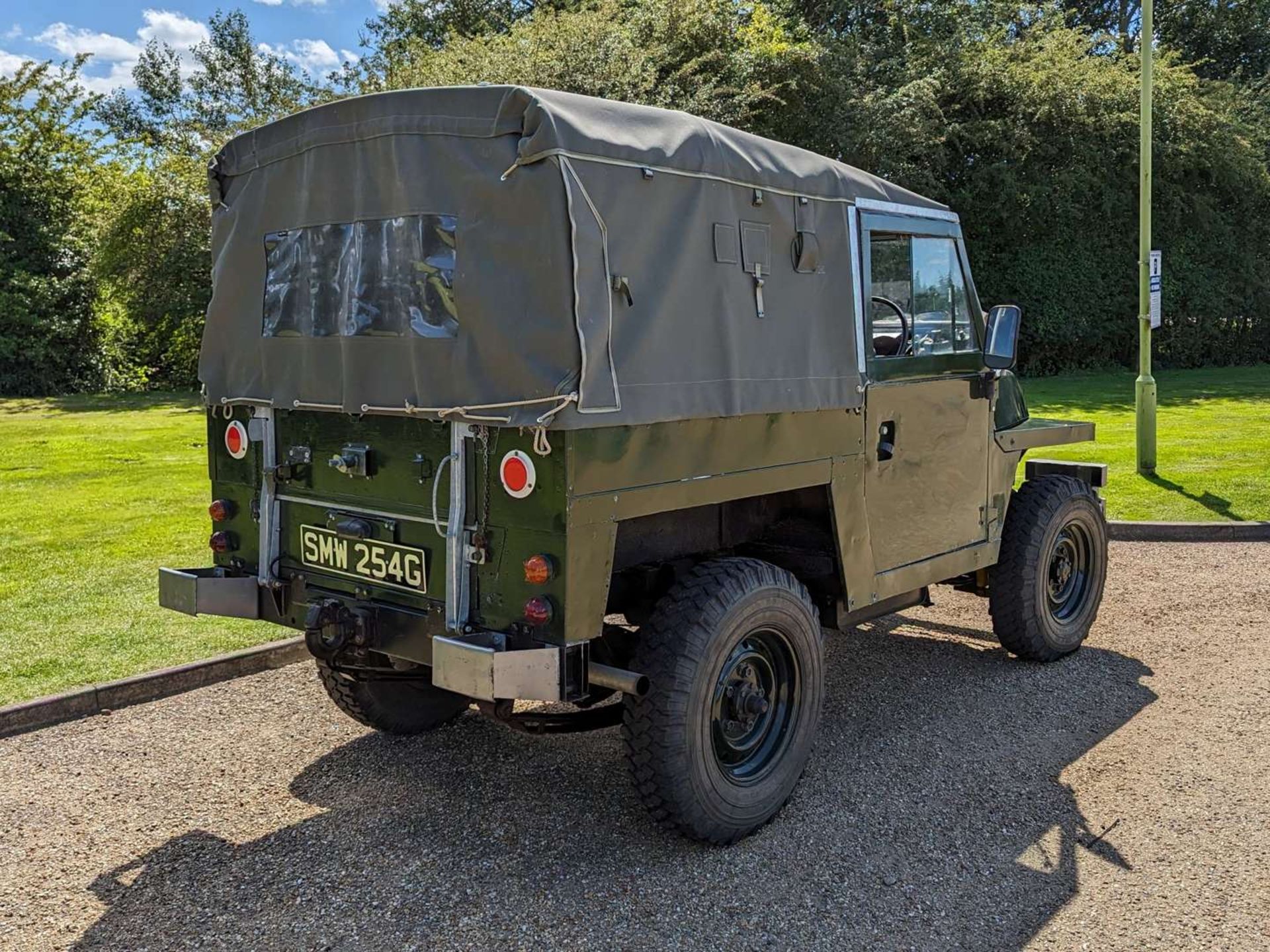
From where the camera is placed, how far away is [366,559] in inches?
157

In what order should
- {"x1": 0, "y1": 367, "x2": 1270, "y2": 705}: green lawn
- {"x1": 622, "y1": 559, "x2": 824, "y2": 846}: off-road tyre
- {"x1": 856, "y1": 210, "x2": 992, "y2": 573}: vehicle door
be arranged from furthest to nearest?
{"x1": 0, "y1": 367, "x2": 1270, "y2": 705}: green lawn < {"x1": 856, "y1": 210, "x2": 992, "y2": 573}: vehicle door < {"x1": 622, "y1": 559, "x2": 824, "y2": 846}: off-road tyre

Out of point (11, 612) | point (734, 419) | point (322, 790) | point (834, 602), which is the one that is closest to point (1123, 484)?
point (834, 602)

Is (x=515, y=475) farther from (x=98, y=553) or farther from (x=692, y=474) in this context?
(x=98, y=553)

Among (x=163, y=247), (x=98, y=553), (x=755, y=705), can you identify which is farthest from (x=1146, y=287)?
(x=163, y=247)

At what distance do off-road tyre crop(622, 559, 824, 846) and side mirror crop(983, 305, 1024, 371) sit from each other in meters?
1.82

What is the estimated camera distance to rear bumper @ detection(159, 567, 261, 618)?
420 cm

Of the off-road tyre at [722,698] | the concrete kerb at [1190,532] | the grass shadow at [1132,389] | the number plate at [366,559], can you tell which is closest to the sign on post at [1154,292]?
the concrete kerb at [1190,532]

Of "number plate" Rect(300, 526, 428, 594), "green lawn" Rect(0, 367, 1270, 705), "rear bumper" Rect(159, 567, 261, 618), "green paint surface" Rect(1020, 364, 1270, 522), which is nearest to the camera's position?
"number plate" Rect(300, 526, 428, 594)

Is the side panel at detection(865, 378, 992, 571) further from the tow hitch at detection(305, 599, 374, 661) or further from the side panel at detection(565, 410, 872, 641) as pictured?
the tow hitch at detection(305, 599, 374, 661)

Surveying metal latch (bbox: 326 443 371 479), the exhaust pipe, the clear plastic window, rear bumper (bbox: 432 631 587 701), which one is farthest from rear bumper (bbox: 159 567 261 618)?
the exhaust pipe

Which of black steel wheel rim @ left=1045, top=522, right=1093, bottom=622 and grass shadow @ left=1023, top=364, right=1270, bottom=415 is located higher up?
grass shadow @ left=1023, top=364, right=1270, bottom=415

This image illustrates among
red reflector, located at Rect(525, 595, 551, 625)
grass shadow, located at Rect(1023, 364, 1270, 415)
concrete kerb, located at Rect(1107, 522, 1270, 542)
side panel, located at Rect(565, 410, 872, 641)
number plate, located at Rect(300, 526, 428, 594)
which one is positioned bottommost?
concrete kerb, located at Rect(1107, 522, 1270, 542)

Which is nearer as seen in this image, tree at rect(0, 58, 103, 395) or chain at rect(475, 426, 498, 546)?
chain at rect(475, 426, 498, 546)

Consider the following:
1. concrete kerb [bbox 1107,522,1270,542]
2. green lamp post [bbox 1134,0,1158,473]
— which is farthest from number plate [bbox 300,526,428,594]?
green lamp post [bbox 1134,0,1158,473]
